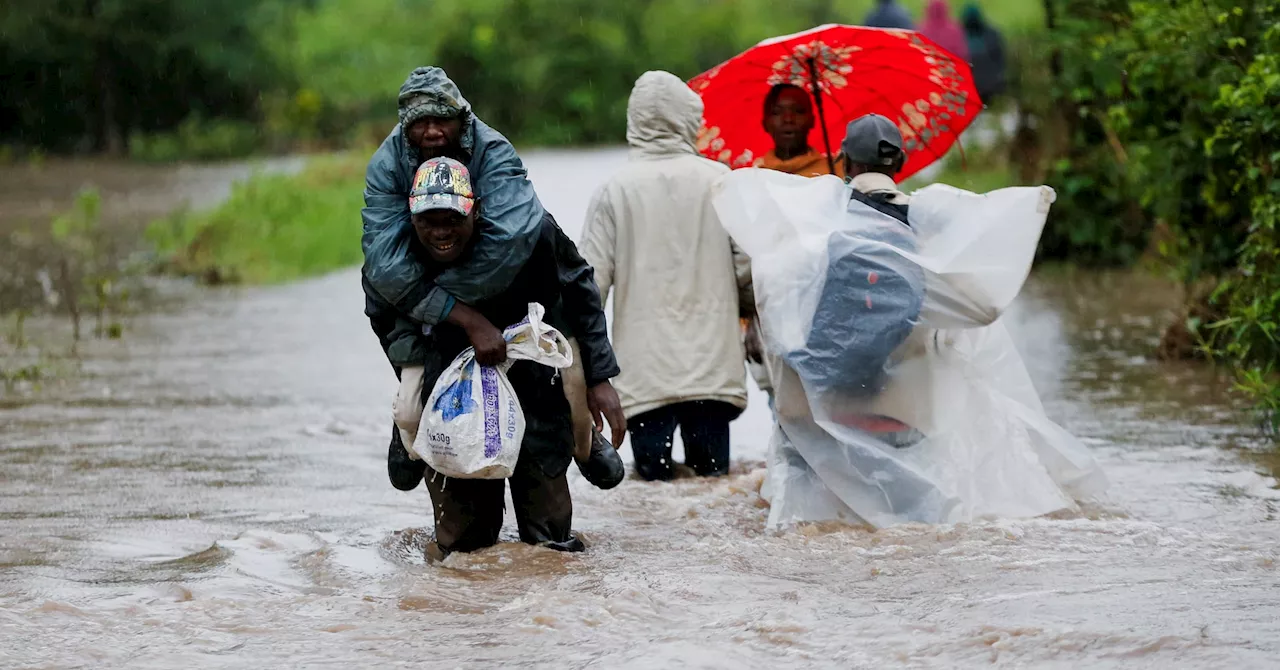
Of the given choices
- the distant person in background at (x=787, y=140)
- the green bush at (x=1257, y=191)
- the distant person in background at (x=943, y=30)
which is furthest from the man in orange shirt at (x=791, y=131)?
the distant person in background at (x=943, y=30)

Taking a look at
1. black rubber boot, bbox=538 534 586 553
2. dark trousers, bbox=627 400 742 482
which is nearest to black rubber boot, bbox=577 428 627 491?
black rubber boot, bbox=538 534 586 553

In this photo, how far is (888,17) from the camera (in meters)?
15.5

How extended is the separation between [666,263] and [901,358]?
4.22ft

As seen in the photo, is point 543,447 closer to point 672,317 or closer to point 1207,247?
point 672,317

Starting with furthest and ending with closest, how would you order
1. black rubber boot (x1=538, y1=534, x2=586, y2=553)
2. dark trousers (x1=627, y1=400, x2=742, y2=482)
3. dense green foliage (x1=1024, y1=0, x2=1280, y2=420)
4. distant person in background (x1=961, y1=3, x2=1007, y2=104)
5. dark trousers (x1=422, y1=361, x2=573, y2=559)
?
1. distant person in background (x1=961, y1=3, x2=1007, y2=104)
2. dense green foliage (x1=1024, y1=0, x2=1280, y2=420)
3. dark trousers (x1=627, y1=400, x2=742, y2=482)
4. black rubber boot (x1=538, y1=534, x2=586, y2=553)
5. dark trousers (x1=422, y1=361, x2=573, y2=559)

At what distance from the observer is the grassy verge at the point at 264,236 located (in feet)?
52.1

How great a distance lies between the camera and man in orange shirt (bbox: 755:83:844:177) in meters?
7.91

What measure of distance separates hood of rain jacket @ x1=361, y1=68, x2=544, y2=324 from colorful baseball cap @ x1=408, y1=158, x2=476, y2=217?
13 cm

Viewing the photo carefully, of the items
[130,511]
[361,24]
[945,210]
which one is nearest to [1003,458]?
[945,210]

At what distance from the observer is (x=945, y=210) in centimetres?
655

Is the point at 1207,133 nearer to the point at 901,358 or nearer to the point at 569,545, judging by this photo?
the point at 901,358

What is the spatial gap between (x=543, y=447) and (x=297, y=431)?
11.4 ft

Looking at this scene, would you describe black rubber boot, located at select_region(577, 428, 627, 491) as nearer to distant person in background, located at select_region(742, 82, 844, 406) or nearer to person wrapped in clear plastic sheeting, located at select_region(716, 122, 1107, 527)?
person wrapped in clear plastic sheeting, located at select_region(716, 122, 1107, 527)

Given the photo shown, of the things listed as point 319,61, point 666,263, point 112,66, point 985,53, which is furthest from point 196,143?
point 666,263
